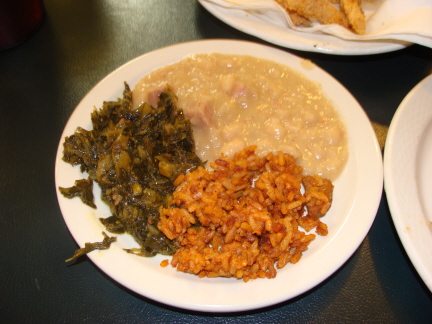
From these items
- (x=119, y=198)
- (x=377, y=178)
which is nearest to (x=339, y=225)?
(x=377, y=178)

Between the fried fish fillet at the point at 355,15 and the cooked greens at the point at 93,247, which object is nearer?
the cooked greens at the point at 93,247

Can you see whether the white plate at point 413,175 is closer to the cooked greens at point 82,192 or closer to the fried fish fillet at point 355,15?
the fried fish fillet at point 355,15

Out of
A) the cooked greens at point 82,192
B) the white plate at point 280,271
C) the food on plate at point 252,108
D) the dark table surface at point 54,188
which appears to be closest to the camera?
the white plate at point 280,271

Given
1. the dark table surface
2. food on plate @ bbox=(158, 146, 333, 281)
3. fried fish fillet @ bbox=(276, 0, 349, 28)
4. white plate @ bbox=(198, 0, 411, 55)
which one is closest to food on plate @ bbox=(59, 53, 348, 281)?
food on plate @ bbox=(158, 146, 333, 281)

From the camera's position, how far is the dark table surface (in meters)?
2.11

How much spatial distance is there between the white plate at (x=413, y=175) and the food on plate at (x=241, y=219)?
0.41 metres

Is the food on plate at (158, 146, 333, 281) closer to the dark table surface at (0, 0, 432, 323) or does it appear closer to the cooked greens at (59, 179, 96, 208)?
the dark table surface at (0, 0, 432, 323)

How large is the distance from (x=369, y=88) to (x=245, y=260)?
2167 millimetres

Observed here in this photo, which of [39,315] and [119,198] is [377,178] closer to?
[119,198]

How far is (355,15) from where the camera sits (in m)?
3.10

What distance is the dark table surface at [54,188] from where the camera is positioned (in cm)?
211

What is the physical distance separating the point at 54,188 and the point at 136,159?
870 millimetres

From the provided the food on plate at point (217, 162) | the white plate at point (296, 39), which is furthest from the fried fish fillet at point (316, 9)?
the food on plate at point (217, 162)

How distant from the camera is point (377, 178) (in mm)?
2230
